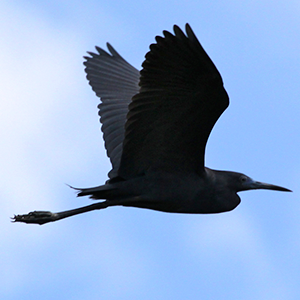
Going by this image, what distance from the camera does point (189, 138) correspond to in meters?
6.76

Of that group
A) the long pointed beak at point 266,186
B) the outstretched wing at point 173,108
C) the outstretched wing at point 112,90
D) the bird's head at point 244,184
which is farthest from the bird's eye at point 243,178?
the outstretched wing at point 112,90

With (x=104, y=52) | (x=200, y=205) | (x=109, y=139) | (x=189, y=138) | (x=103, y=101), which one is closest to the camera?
(x=189, y=138)

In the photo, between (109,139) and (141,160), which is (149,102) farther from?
(109,139)

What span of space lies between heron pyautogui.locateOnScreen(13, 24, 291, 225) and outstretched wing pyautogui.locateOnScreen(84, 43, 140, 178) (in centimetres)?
2

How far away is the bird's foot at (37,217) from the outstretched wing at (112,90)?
90 centimetres

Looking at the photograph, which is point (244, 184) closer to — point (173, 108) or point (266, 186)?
point (266, 186)

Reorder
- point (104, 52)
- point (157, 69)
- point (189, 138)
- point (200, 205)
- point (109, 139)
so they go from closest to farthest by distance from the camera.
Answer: point (157, 69) < point (189, 138) < point (200, 205) < point (109, 139) < point (104, 52)

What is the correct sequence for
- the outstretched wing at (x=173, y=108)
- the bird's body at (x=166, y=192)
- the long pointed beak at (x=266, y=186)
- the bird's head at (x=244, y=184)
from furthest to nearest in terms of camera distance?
the long pointed beak at (x=266, y=186) < the bird's head at (x=244, y=184) < the bird's body at (x=166, y=192) < the outstretched wing at (x=173, y=108)

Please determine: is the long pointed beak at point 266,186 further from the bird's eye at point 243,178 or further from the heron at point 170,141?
the bird's eye at point 243,178

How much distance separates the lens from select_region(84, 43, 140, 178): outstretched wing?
316 inches

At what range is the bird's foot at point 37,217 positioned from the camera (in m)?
7.61

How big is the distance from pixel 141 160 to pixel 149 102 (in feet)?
2.59

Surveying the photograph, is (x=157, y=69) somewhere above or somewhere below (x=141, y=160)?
above

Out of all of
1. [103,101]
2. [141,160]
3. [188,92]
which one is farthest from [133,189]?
[103,101]
